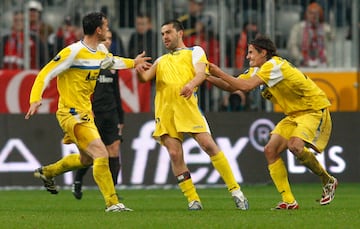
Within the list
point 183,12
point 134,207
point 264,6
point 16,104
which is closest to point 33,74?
point 16,104

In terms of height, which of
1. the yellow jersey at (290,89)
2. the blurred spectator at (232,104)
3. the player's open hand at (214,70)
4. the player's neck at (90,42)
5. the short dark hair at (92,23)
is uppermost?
the short dark hair at (92,23)

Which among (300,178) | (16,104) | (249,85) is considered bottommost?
(300,178)

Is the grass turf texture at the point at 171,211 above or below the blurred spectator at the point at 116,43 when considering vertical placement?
below

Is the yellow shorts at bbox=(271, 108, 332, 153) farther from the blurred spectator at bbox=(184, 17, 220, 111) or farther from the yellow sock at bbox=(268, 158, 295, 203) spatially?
the blurred spectator at bbox=(184, 17, 220, 111)

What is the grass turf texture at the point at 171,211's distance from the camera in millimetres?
11445

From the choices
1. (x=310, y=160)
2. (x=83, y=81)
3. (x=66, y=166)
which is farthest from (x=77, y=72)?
(x=310, y=160)

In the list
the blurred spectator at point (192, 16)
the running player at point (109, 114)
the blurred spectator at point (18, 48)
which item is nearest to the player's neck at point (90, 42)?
the running player at point (109, 114)

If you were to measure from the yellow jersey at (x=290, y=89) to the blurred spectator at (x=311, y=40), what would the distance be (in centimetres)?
699

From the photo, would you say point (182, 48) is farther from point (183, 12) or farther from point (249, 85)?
point (183, 12)

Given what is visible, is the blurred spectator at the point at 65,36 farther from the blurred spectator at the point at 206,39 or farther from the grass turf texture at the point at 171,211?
the grass turf texture at the point at 171,211

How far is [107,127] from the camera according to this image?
1736cm

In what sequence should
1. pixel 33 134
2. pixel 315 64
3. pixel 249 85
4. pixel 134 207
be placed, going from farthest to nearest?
pixel 315 64 < pixel 33 134 < pixel 134 207 < pixel 249 85

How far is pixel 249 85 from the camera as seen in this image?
14.0m

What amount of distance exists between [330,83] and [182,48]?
786cm
